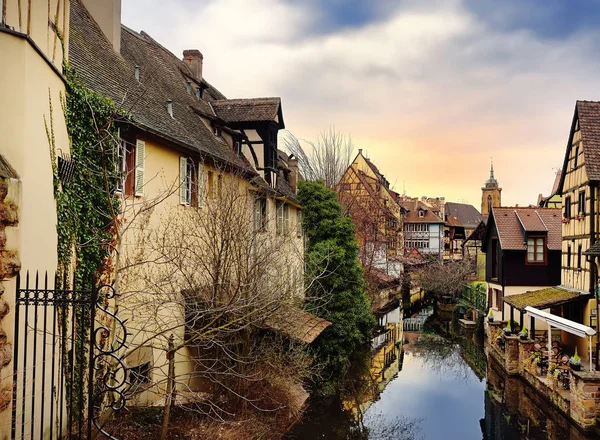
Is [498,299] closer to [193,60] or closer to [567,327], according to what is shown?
[567,327]

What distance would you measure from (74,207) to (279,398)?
8.18 metres

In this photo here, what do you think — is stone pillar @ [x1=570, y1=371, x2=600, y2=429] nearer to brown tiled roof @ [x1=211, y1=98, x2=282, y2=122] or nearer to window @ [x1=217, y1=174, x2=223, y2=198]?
window @ [x1=217, y1=174, x2=223, y2=198]

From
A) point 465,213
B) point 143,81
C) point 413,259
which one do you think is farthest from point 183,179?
point 465,213

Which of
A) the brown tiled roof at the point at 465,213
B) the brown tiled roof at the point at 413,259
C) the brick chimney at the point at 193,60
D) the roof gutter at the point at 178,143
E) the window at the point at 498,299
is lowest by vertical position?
the window at the point at 498,299

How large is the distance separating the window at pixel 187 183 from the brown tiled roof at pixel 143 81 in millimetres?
459

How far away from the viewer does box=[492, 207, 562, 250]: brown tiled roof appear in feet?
87.4

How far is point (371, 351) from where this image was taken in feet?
83.9

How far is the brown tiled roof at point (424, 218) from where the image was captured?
65500 millimetres

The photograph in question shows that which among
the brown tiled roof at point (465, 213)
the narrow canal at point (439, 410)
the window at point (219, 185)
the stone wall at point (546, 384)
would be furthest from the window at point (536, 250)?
the brown tiled roof at point (465, 213)

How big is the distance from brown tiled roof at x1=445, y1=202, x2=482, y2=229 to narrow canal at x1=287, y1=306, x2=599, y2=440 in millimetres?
64194

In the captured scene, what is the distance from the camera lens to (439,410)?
Result: 696 inches

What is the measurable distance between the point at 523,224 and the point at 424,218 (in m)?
39.2

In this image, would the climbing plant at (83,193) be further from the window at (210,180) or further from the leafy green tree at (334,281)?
→ the leafy green tree at (334,281)

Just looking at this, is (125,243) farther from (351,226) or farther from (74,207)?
(351,226)
